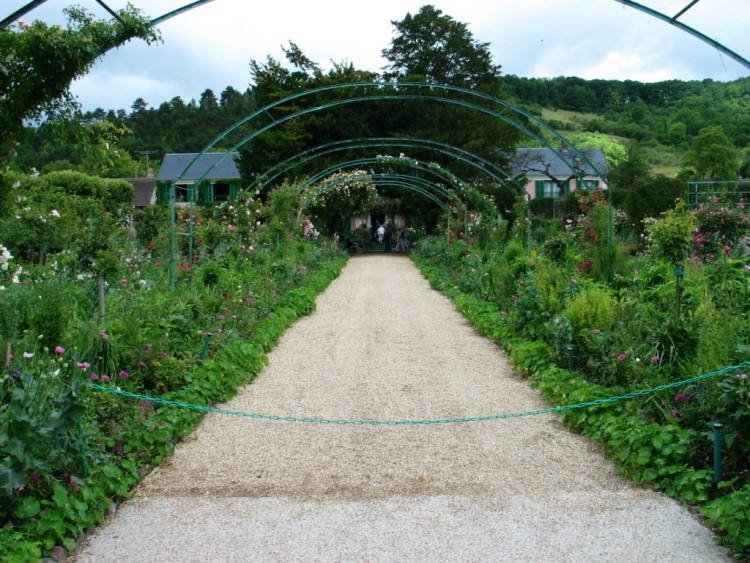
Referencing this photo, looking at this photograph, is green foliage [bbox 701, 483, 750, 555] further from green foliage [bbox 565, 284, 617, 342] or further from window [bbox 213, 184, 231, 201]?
window [bbox 213, 184, 231, 201]

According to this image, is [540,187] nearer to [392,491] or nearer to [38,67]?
[38,67]

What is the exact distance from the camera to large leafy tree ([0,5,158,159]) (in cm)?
482

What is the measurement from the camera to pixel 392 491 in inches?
165

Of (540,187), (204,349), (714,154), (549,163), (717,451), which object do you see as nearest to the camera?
(717,451)

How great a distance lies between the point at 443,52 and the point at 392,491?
2899 cm

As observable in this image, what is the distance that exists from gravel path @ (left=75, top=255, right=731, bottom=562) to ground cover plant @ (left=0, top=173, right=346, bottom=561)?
20 centimetres

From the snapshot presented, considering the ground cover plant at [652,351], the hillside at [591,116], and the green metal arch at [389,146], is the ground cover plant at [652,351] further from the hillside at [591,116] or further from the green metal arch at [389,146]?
the hillside at [591,116]

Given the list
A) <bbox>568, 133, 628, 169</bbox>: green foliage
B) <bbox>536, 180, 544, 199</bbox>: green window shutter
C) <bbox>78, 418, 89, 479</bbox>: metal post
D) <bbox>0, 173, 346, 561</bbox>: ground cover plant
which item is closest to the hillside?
<bbox>568, 133, 628, 169</bbox>: green foliage

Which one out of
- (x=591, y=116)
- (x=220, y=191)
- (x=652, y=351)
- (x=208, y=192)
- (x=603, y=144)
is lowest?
(x=652, y=351)

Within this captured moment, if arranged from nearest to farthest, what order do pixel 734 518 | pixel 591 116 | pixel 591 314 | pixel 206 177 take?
1. pixel 734 518
2. pixel 591 314
3. pixel 206 177
4. pixel 591 116

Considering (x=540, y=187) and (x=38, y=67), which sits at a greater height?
(x=540, y=187)

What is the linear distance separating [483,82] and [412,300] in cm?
1974

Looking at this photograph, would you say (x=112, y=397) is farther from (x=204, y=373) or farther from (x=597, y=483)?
(x=597, y=483)

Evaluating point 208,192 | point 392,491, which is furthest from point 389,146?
point 208,192
